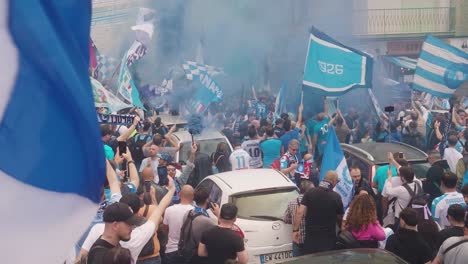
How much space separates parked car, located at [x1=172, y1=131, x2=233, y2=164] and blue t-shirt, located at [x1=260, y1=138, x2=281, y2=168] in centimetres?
90

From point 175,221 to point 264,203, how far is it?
1808 mm

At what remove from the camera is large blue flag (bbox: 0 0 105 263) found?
2889 mm

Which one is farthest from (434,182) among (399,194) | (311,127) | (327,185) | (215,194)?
(311,127)

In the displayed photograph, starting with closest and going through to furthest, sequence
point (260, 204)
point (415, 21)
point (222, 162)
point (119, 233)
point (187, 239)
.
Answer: point (119, 233), point (187, 239), point (260, 204), point (222, 162), point (415, 21)

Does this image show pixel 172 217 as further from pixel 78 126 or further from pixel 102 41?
pixel 102 41

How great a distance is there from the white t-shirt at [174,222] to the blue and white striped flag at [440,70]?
8637 mm

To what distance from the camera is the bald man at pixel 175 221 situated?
705 centimetres

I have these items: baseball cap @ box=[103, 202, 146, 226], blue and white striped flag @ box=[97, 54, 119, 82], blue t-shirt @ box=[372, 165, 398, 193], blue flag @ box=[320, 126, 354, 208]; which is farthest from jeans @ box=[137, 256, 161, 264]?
blue and white striped flag @ box=[97, 54, 119, 82]

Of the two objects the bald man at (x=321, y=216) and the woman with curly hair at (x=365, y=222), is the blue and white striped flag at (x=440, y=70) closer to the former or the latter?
the bald man at (x=321, y=216)

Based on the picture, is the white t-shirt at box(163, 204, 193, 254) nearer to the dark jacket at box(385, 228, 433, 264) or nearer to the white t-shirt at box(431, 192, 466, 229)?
the dark jacket at box(385, 228, 433, 264)

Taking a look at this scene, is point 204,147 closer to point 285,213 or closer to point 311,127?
point 311,127

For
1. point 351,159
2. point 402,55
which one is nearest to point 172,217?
point 351,159

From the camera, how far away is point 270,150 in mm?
11688

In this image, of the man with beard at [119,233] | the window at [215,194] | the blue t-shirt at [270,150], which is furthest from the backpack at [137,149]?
the man with beard at [119,233]
